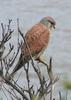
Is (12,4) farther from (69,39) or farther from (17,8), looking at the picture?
(69,39)

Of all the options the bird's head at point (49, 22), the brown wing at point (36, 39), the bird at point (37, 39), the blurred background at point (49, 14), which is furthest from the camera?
the blurred background at point (49, 14)

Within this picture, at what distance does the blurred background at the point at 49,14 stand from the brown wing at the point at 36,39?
161 inches

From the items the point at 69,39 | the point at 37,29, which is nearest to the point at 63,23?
the point at 69,39

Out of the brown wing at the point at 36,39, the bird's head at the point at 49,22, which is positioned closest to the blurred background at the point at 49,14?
the bird's head at the point at 49,22

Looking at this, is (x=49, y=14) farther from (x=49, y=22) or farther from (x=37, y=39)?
(x=37, y=39)

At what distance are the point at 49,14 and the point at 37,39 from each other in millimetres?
8274

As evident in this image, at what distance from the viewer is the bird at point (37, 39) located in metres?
3.62

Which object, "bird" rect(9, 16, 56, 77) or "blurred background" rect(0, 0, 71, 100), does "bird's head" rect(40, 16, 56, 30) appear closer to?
"bird" rect(9, 16, 56, 77)

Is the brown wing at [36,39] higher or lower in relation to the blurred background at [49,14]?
higher

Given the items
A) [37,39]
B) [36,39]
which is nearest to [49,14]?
[37,39]

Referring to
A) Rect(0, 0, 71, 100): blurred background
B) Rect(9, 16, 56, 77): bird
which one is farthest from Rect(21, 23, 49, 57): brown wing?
Rect(0, 0, 71, 100): blurred background

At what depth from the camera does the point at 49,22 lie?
4555 mm

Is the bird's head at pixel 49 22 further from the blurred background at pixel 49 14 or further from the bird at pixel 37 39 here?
the blurred background at pixel 49 14

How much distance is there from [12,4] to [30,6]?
1.67ft
